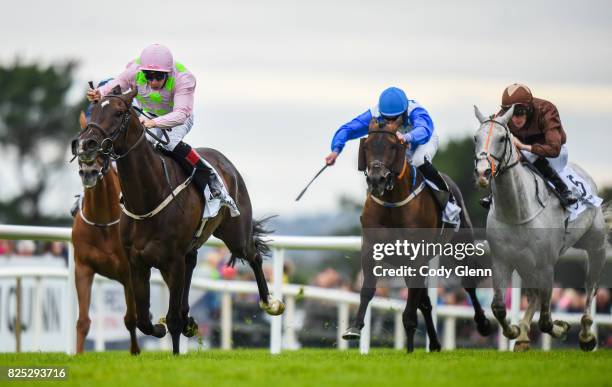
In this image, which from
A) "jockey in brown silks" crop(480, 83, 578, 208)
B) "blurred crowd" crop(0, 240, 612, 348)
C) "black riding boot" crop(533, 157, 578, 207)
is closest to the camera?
Result: "jockey in brown silks" crop(480, 83, 578, 208)

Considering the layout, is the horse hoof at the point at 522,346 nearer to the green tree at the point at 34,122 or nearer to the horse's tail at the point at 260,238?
the horse's tail at the point at 260,238

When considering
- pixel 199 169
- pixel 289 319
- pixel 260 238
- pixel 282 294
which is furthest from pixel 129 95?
pixel 289 319

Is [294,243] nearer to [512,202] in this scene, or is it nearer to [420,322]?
[512,202]

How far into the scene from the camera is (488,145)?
9859 mm

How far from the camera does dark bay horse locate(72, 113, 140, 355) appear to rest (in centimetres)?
1070

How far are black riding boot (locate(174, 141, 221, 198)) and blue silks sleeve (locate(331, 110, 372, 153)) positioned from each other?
1.12 meters

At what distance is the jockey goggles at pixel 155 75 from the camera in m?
9.90

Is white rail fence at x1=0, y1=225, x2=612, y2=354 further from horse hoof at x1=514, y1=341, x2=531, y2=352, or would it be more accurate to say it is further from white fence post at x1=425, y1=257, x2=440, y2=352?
horse hoof at x1=514, y1=341, x2=531, y2=352

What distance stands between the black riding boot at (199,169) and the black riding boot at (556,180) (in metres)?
2.74

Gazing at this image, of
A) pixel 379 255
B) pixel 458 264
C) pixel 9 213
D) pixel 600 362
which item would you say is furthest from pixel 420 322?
pixel 9 213

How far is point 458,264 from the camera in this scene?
1163cm

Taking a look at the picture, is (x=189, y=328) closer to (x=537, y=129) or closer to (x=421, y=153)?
(x=421, y=153)

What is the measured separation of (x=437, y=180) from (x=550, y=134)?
3.35 feet

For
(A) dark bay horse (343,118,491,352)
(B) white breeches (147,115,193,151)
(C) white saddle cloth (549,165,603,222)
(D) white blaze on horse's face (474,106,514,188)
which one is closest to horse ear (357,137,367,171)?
(A) dark bay horse (343,118,491,352)
